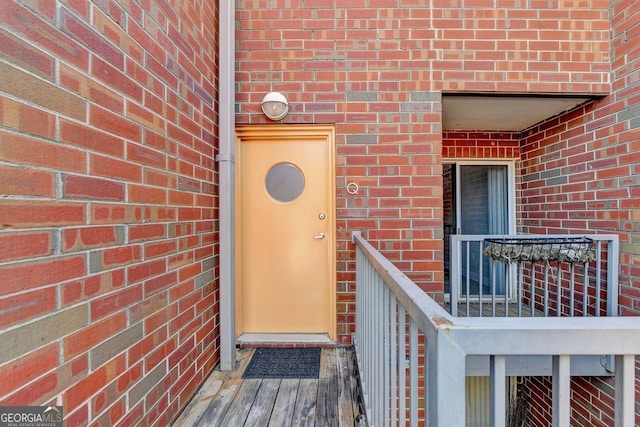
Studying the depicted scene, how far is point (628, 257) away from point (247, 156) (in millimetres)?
3284

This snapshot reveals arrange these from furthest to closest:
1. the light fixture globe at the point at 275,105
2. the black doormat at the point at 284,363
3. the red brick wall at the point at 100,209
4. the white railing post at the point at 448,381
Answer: the light fixture globe at the point at 275,105, the black doormat at the point at 284,363, the red brick wall at the point at 100,209, the white railing post at the point at 448,381

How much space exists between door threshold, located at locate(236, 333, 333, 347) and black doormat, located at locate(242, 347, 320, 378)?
1.9 inches

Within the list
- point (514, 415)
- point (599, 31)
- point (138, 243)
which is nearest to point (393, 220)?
point (138, 243)

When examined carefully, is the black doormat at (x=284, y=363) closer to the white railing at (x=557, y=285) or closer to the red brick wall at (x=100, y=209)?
the red brick wall at (x=100, y=209)

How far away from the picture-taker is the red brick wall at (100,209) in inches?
31.4

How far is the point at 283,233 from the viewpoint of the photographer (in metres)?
2.48

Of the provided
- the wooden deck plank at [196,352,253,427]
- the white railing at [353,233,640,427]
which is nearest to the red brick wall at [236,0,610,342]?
the wooden deck plank at [196,352,253,427]

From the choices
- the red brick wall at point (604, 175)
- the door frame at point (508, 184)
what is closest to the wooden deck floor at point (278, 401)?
the red brick wall at point (604, 175)

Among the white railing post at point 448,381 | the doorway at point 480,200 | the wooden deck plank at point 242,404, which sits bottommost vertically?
the wooden deck plank at point 242,404

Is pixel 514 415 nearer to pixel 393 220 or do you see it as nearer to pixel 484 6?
pixel 393 220

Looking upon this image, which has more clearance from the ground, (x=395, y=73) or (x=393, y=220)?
(x=395, y=73)

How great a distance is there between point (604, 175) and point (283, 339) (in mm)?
3154

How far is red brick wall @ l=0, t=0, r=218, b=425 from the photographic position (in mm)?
798

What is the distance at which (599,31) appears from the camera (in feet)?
7.79
